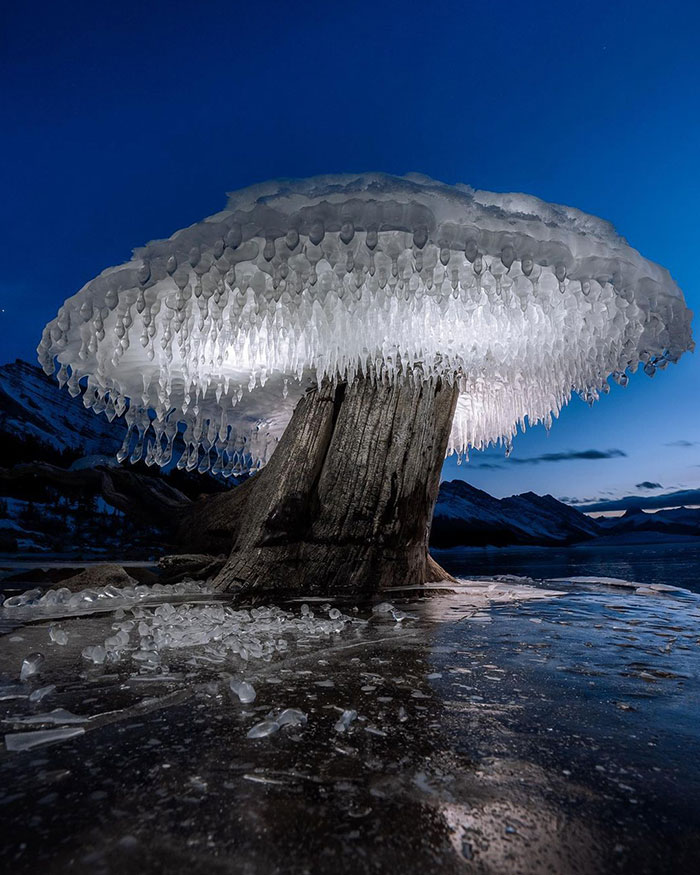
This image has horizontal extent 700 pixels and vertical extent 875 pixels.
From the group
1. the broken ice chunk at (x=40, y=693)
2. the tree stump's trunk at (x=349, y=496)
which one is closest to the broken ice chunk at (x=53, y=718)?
the broken ice chunk at (x=40, y=693)

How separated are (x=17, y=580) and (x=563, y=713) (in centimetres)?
755

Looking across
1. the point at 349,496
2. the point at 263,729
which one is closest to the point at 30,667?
the point at 263,729

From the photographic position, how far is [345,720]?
3.55 ft

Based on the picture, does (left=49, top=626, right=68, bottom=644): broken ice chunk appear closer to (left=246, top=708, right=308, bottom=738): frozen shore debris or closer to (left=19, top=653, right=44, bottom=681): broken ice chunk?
(left=19, top=653, right=44, bottom=681): broken ice chunk

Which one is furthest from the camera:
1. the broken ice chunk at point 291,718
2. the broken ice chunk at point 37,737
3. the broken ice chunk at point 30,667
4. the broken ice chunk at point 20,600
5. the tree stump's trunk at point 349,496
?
the tree stump's trunk at point 349,496

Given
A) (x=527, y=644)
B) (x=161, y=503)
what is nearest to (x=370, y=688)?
(x=527, y=644)

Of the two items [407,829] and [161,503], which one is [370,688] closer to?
[407,829]

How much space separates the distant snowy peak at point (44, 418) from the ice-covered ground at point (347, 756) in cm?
1672

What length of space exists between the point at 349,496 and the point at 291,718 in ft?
12.1

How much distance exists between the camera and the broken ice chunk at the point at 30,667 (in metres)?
1.49

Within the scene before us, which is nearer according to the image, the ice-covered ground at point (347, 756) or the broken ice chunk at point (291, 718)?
the ice-covered ground at point (347, 756)

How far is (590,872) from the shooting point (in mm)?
598

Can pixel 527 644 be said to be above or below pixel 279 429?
below

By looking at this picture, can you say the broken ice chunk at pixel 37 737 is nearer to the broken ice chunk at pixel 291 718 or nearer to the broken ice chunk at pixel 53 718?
the broken ice chunk at pixel 53 718
